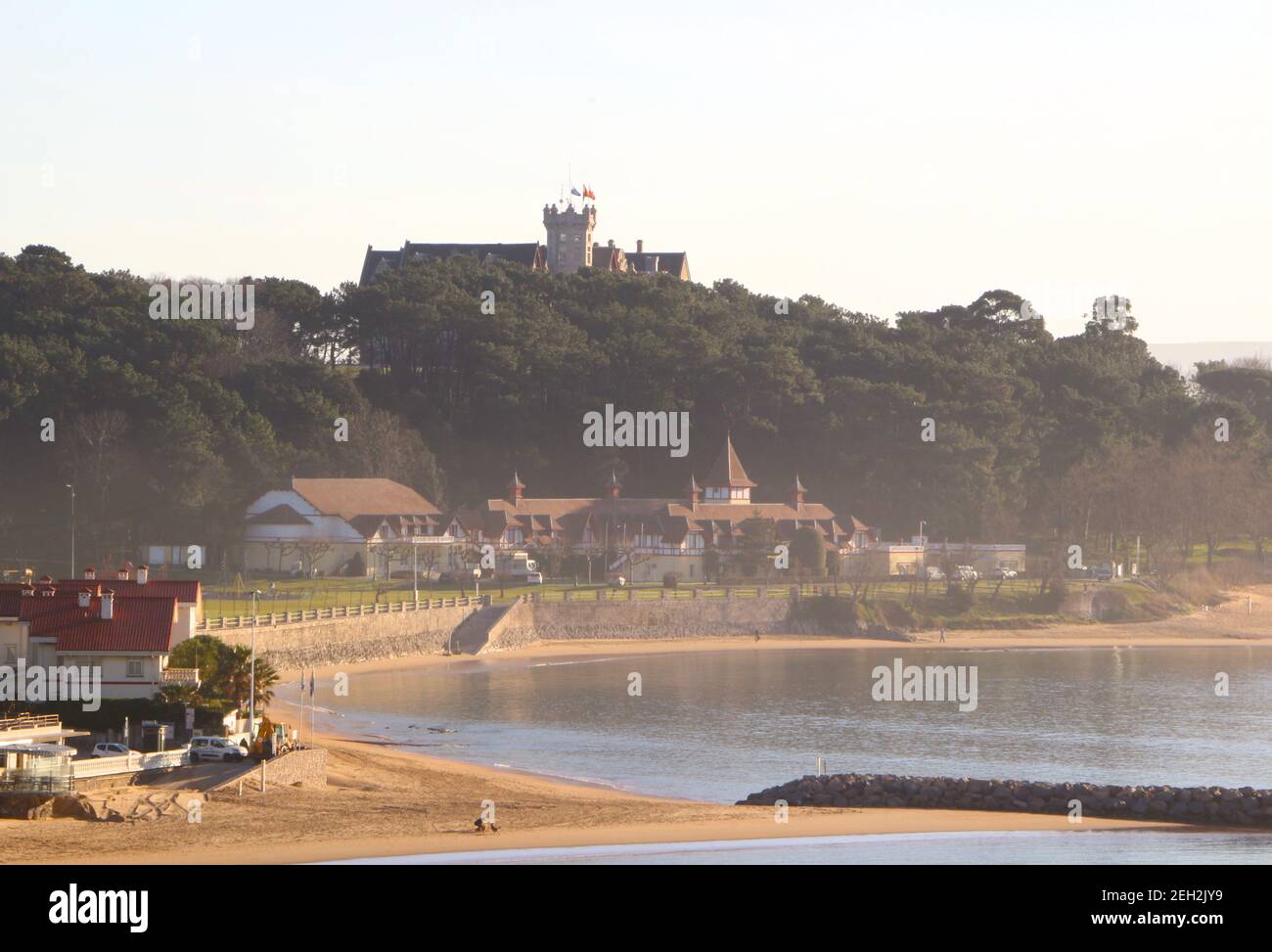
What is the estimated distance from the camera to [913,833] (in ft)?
103

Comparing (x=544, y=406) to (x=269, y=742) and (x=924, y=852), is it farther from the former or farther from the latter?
(x=924, y=852)

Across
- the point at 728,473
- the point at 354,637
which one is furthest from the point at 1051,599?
the point at 354,637

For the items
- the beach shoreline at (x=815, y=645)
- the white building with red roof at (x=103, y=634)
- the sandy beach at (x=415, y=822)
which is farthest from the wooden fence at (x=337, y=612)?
the sandy beach at (x=415, y=822)

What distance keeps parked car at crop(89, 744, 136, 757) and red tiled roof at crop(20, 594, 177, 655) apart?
476cm

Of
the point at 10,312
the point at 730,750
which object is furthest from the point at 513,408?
the point at 730,750

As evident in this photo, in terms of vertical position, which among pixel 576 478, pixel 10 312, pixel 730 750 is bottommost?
pixel 730 750

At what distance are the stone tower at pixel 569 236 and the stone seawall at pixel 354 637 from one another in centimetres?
6934

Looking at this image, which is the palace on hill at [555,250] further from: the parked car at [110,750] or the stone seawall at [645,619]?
the parked car at [110,750]

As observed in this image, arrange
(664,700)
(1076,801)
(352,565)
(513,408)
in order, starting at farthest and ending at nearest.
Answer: (513,408) → (352,565) → (664,700) → (1076,801)

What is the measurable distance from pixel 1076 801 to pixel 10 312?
69445 millimetres

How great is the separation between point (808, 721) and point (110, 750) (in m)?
23.5

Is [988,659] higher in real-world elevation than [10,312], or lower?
lower

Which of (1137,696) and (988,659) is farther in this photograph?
(988,659)
